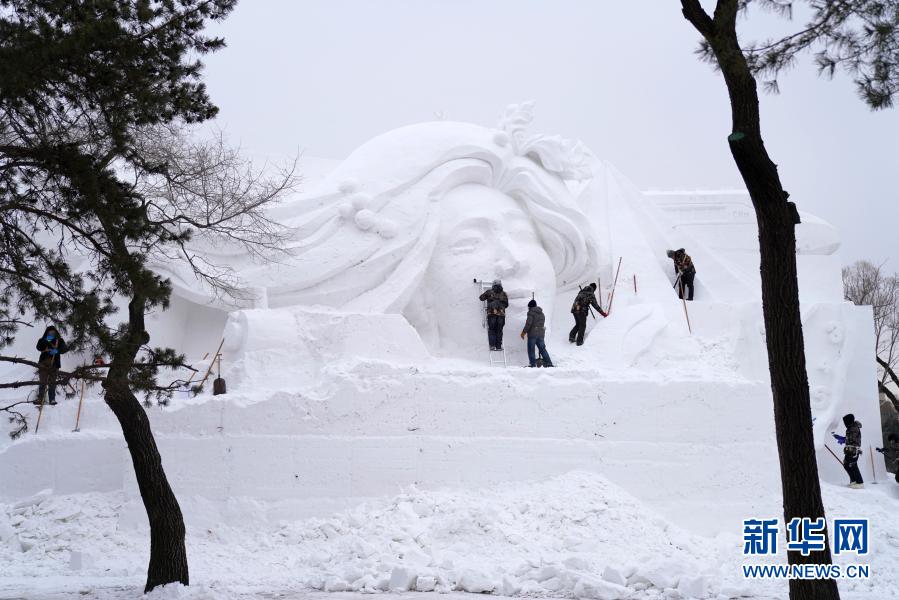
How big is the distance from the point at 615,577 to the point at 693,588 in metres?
0.63

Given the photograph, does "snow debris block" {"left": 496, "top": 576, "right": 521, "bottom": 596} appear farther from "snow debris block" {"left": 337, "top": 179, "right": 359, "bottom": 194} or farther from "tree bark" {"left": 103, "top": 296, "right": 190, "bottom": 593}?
"snow debris block" {"left": 337, "top": 179, "right": 359, "bottom": 194}

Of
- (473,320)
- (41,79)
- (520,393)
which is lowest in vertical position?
(520,393)

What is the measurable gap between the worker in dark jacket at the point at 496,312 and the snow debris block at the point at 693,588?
15.4ft

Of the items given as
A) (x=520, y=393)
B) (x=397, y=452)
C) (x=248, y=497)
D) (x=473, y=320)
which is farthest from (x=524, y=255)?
(x=248, y=497)

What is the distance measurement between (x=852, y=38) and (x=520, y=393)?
5.50 metres

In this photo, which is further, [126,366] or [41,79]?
[126,366]

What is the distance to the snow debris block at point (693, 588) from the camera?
24.9 feet

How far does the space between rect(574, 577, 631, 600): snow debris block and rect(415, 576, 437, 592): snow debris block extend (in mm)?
1156

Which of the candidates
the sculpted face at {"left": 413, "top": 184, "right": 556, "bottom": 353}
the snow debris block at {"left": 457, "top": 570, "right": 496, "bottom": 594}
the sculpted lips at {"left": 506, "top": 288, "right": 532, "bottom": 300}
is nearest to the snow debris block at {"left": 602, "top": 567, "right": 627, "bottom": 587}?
the snow debris block at {"left": 457, "top": 570, "right": 496, "bottom": 594}

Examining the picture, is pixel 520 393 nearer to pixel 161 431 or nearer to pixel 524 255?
pixel 524 255

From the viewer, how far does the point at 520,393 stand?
1038 centimetres

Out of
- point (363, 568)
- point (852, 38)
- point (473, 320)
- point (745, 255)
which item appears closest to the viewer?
point (852, 38)

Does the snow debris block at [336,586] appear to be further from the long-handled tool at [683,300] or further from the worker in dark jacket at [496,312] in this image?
the long-handled tool at [683,300]

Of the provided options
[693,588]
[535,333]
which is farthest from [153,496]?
[535,333]
